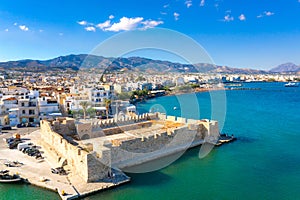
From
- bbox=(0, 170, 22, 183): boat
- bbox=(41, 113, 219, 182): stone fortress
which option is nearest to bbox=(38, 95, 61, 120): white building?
bbox=(41, 113, 219, 182): stone fortress

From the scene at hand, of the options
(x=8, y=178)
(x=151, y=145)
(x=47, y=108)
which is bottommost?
(x=8, y=178)

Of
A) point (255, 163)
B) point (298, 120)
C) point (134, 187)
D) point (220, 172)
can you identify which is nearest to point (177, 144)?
point (220, 172)

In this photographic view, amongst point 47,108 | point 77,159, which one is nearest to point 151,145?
point 77,159

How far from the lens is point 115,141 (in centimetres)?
1203

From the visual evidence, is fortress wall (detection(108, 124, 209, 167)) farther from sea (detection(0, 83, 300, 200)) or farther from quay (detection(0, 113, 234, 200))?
sea (detection(0, 83, 300, 200))

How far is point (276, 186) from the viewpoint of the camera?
34.4 ft

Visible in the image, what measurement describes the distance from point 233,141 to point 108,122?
788 cm

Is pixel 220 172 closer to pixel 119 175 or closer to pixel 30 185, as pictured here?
pixel 119 175

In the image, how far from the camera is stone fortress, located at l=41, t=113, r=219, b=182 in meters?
10.1

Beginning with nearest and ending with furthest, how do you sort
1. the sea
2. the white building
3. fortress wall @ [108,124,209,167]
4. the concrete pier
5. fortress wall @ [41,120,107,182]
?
the concrete pier → the sea → fortress wall @ [41,120,107,182] → fortress wall @ [108,124,209,167] → the white building

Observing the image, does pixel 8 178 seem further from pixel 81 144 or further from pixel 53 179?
pixel 81 144

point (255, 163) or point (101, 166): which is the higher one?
point (101, 166)

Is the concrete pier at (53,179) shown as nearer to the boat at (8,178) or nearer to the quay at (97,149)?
the quay at (97,149)

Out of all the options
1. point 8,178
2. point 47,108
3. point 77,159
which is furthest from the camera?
point 47,108
